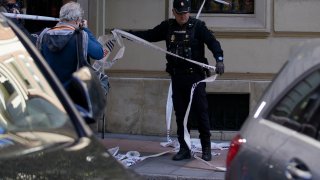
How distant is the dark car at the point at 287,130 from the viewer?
3.59 meters

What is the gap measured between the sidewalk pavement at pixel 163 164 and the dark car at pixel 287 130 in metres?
3.75

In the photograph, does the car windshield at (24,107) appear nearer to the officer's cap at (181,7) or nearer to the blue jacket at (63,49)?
the blue jacket at (63,49)

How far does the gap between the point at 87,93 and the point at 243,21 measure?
7.34 m

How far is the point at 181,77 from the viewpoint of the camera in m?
8.50

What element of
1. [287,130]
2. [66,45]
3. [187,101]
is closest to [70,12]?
[66,45]

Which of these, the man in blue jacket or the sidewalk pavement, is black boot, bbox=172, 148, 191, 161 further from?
the man in blue jacket

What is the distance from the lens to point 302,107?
12.5ft

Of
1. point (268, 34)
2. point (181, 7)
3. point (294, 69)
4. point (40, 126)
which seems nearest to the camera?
point (40, 126)

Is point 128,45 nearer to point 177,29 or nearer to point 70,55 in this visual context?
point 177,29

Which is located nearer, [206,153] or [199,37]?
[199,37]

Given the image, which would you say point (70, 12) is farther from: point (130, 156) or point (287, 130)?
point (287, 130)

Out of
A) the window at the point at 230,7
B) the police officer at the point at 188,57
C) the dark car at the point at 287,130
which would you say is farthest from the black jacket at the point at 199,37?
the dark car at the point at 287,130

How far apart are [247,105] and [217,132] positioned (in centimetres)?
67

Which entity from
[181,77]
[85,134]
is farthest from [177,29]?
[85,134]
